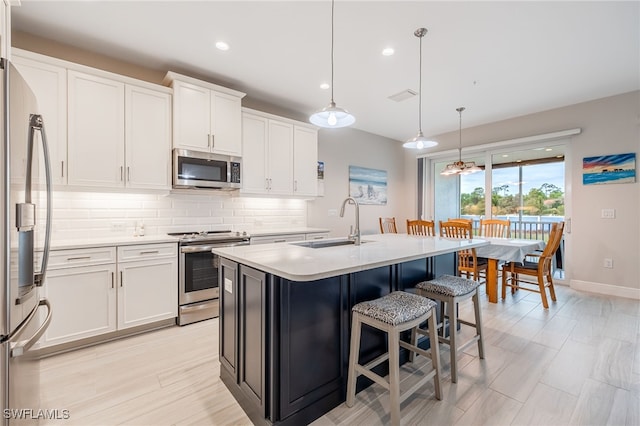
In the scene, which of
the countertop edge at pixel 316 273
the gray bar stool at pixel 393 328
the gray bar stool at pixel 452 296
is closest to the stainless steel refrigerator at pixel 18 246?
the countertop edge at pixel 316 273

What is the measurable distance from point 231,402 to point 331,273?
1170 mm

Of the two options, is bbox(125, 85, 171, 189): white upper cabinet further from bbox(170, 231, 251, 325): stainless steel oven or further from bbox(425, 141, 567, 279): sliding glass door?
bbox(425, 141, 567, 279): sliding glass door

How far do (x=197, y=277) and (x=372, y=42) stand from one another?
297cm

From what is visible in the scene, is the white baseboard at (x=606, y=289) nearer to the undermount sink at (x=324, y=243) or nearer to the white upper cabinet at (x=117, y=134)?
the undermount sink at (x=324, y=243)

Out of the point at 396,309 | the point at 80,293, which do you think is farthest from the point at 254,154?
the point at 396,309

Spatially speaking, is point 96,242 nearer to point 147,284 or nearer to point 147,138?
point 147,284

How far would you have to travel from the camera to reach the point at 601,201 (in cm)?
408

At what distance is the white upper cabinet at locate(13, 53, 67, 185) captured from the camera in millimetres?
2412

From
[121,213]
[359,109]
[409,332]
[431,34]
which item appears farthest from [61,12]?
[409,332]

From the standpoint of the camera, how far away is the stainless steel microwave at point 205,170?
3.08 meters

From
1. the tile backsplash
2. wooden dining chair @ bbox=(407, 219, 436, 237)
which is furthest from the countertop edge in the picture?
wooden dining chair @ bbox=(407, 219, 436, 237)

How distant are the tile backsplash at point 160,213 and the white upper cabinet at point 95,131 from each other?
1.16ft

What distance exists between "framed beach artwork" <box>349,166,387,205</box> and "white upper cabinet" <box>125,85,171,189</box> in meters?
3.23

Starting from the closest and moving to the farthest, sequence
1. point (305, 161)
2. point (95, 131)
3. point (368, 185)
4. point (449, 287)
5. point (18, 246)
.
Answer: point (18, 246)
point (449, 287)
point (95, 131)
point (305, 161)
point (368, 185)
